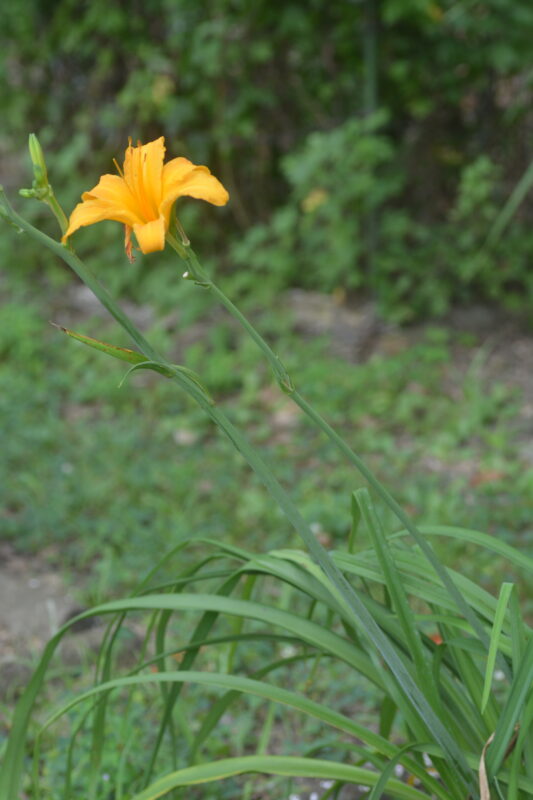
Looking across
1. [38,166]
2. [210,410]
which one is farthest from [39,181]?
[210,410]

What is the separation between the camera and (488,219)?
388 cm

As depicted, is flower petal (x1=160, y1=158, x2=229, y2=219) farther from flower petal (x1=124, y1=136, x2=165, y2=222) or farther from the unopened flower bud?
the unopened flower bud

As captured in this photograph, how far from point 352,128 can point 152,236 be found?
9.76 ft

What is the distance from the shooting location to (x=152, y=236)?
95cm

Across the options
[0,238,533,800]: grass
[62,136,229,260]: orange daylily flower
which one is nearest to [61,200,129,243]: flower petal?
[62,136,229,260]: orange daylily flower

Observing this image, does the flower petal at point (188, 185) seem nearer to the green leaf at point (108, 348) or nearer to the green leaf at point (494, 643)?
the green leaf at point (108, 348)

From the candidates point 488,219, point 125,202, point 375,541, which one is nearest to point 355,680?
point 375,541

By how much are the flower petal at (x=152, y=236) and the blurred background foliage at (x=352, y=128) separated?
290cm

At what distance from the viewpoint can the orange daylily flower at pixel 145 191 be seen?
3.26 ft

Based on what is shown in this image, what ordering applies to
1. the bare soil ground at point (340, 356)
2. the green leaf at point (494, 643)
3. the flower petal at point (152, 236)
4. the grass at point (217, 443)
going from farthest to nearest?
the grass at point (217, 443) → the bare soil ground at point (340, 356) → the green leaf at point (494, 643) → the flower petal at point (152, 236)

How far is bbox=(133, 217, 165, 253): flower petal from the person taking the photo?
94cm

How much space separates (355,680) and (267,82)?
288 cm

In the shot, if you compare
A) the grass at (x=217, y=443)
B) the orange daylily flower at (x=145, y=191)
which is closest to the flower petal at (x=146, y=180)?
the orange daylily flower at (x=145, y=191)

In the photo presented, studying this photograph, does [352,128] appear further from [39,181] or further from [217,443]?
[39,181]
